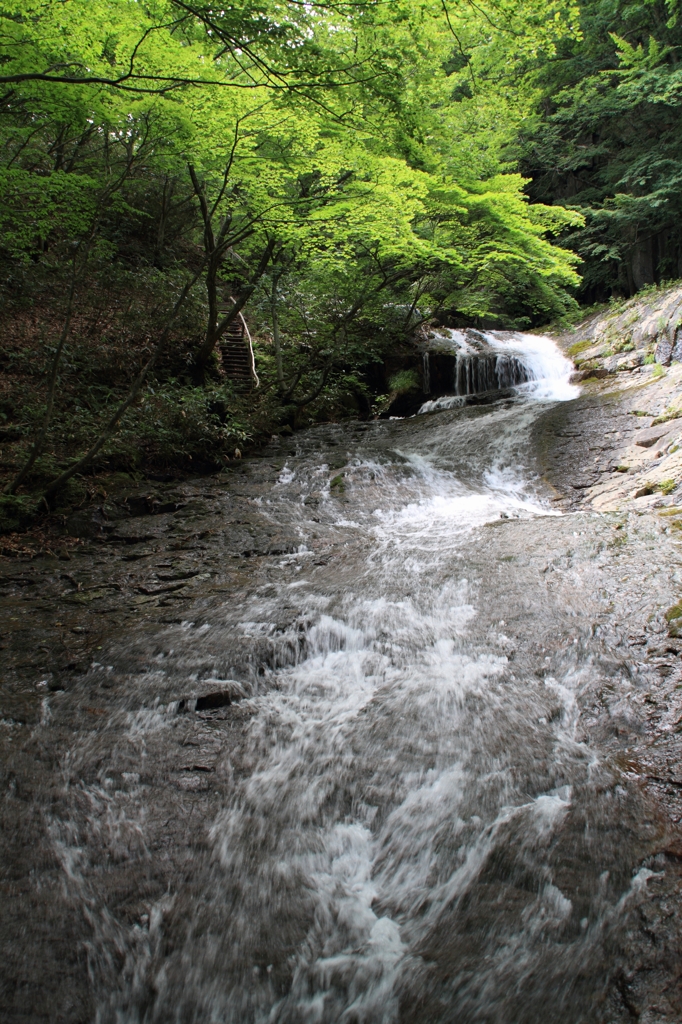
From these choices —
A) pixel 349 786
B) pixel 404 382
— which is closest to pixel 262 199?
pixel 404 382

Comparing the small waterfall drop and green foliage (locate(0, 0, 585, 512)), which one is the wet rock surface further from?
the small waterfall drop

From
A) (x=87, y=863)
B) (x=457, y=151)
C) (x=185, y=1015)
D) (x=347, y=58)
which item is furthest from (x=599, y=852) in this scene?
(x=457, y=151)

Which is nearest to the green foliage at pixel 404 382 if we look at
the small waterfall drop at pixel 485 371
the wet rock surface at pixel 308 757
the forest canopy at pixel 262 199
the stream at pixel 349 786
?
the small waterfall drop at pixel 485 371

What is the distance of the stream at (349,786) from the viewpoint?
85.9 inches

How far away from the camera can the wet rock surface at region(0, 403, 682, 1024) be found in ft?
7.13

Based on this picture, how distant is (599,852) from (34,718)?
3455mm

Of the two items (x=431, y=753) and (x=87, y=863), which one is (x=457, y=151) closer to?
(x=431, y=753)

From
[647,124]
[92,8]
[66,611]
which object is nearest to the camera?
[66,611]

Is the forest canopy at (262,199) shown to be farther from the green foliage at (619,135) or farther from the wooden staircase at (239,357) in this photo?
the wooden staircase at (239,357)

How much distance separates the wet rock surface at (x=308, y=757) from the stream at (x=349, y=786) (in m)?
0.01

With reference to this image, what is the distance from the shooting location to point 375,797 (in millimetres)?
2953

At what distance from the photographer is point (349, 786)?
9.96ft

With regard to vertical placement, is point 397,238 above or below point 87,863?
above

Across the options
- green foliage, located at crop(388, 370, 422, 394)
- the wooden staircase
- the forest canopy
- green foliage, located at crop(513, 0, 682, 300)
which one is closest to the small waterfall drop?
green foliage, located at crop(388, 370, 422, 394)
